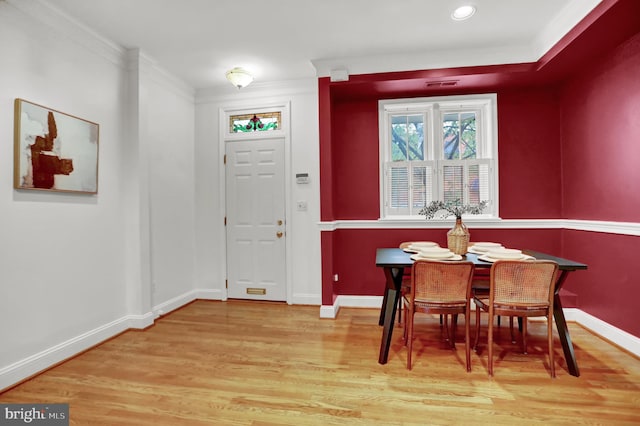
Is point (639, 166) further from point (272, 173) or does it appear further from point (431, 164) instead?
point (272, 173)

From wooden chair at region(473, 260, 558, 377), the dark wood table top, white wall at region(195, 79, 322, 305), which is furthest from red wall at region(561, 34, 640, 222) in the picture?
white wall at region(195, 79, 322, 305)

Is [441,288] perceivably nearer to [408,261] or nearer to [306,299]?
[408,261]

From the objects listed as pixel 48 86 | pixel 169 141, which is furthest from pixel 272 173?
pixel 48 86

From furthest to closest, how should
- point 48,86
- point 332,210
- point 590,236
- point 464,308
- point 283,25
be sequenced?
point 332,210 < point 590,236 < point 283,25 < point 48,86 < point 464,308

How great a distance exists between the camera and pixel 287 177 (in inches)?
160

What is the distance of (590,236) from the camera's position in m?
3.16

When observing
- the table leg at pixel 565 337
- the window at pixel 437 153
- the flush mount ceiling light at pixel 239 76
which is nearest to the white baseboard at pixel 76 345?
the flush mount ceiling light at pixel 239 76

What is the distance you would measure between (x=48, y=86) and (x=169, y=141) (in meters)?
1.35

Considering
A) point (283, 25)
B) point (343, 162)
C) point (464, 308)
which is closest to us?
point (464, 308)

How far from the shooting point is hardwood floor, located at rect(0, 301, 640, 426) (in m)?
1.89

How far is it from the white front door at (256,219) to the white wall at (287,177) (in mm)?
119

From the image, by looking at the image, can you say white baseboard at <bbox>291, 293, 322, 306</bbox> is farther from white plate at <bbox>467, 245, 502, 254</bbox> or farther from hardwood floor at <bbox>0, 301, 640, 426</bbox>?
white plate at <bbox>467, 245, 502, 254</bbox>

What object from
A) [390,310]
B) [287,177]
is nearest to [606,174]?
[390,310]

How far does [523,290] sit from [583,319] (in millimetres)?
1666
